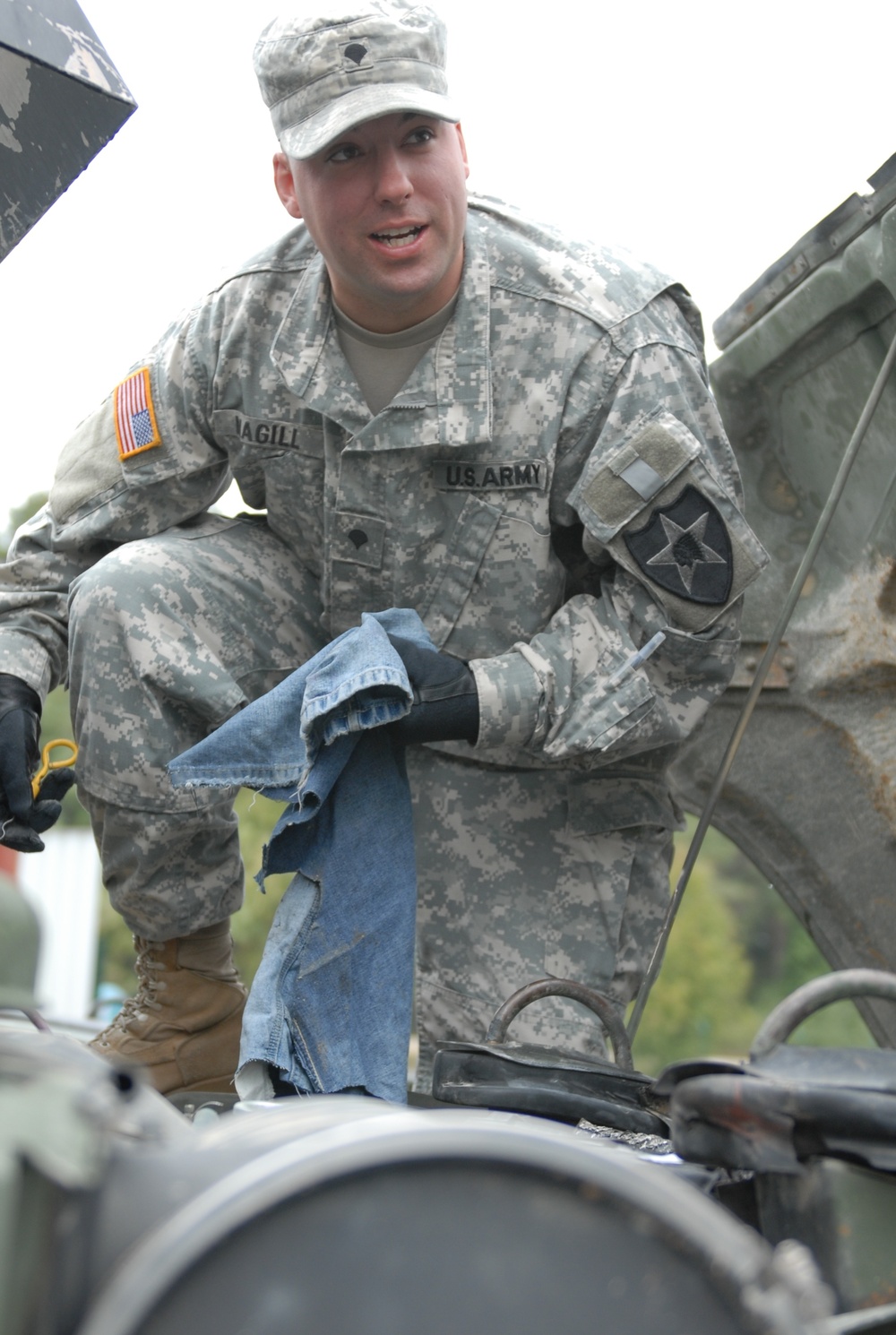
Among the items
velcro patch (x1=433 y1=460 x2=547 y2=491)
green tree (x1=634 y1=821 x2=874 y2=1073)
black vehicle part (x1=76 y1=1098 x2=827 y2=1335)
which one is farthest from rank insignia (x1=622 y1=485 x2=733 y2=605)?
green tree (x1=634 y1=821 x2=874 y2=1073)

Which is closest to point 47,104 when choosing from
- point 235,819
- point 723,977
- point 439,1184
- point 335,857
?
point 335,857

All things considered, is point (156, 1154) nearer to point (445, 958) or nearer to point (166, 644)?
point (166, 644)

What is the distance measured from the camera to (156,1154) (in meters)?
0.72

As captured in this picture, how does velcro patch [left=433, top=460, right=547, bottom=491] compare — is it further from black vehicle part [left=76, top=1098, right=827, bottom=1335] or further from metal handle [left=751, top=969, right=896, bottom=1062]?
black vehicle part [left=76, top=1098, right=827, bottom=1335]

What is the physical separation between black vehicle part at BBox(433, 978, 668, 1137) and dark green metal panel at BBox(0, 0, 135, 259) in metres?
1.02

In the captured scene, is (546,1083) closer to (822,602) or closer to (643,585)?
(643,585)

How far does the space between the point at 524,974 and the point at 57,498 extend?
995 millimetres

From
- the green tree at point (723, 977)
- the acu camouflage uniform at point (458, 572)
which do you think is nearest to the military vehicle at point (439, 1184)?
the acu camouflage uniform at point (458, 572)

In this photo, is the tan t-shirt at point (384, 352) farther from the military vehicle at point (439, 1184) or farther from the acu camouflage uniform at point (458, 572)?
the military vehicle at point (439, 1184)

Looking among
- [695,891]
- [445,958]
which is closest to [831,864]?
[445,958]

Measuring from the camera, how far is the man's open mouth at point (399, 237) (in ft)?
6.75

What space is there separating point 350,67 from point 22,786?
3.40 ft

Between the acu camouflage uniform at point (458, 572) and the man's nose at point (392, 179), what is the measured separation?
18 centimetres

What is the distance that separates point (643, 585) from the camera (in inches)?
78.7
